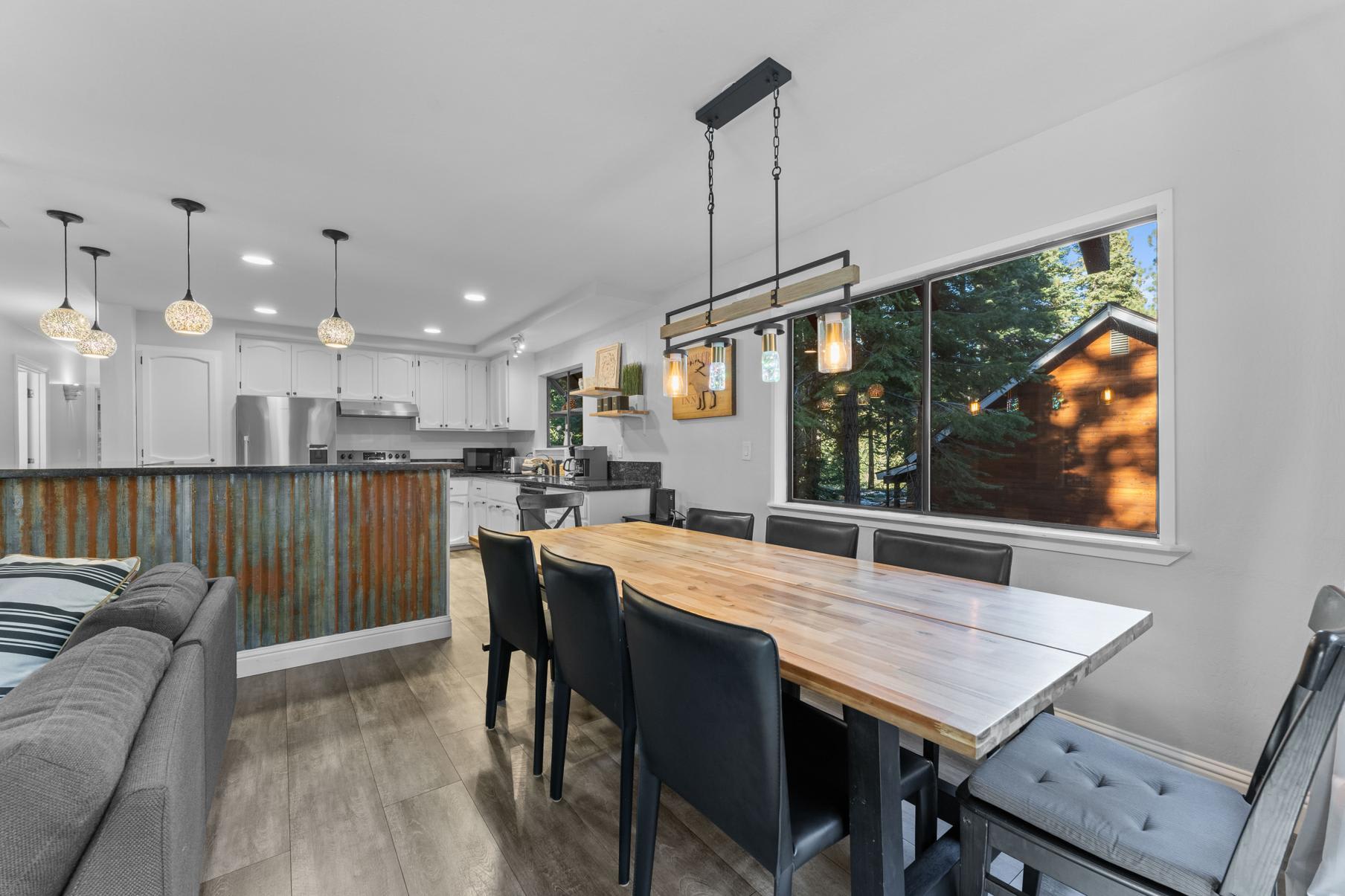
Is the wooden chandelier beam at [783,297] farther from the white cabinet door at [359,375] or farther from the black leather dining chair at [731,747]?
the white cabinet door at [359,375]

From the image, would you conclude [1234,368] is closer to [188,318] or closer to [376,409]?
[188,318]

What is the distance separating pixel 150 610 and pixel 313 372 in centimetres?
525

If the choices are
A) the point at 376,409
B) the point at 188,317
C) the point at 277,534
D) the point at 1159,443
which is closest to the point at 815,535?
the point at 1159,443

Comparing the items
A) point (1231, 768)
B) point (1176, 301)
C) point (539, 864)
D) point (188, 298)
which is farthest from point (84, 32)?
point (1231, 768)

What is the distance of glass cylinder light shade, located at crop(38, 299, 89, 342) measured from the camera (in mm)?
3061

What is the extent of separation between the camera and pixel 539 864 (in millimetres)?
1500

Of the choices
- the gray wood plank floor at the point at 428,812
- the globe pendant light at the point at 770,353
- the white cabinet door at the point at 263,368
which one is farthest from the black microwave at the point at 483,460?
the globe pendant light at the point at 770,353

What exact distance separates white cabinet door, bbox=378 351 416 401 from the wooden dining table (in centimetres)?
533

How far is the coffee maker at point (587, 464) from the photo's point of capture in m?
5.05

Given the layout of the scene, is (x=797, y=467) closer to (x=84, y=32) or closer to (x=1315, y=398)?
(x=1315, y=398)

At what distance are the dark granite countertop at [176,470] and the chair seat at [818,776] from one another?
2.59 meters

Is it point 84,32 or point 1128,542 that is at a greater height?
point 84,32

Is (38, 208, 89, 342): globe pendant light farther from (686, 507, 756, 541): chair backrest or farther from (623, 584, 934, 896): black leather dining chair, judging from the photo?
(623, 584, 934, 896): black leather dining chair

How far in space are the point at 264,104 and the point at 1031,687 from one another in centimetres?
298
